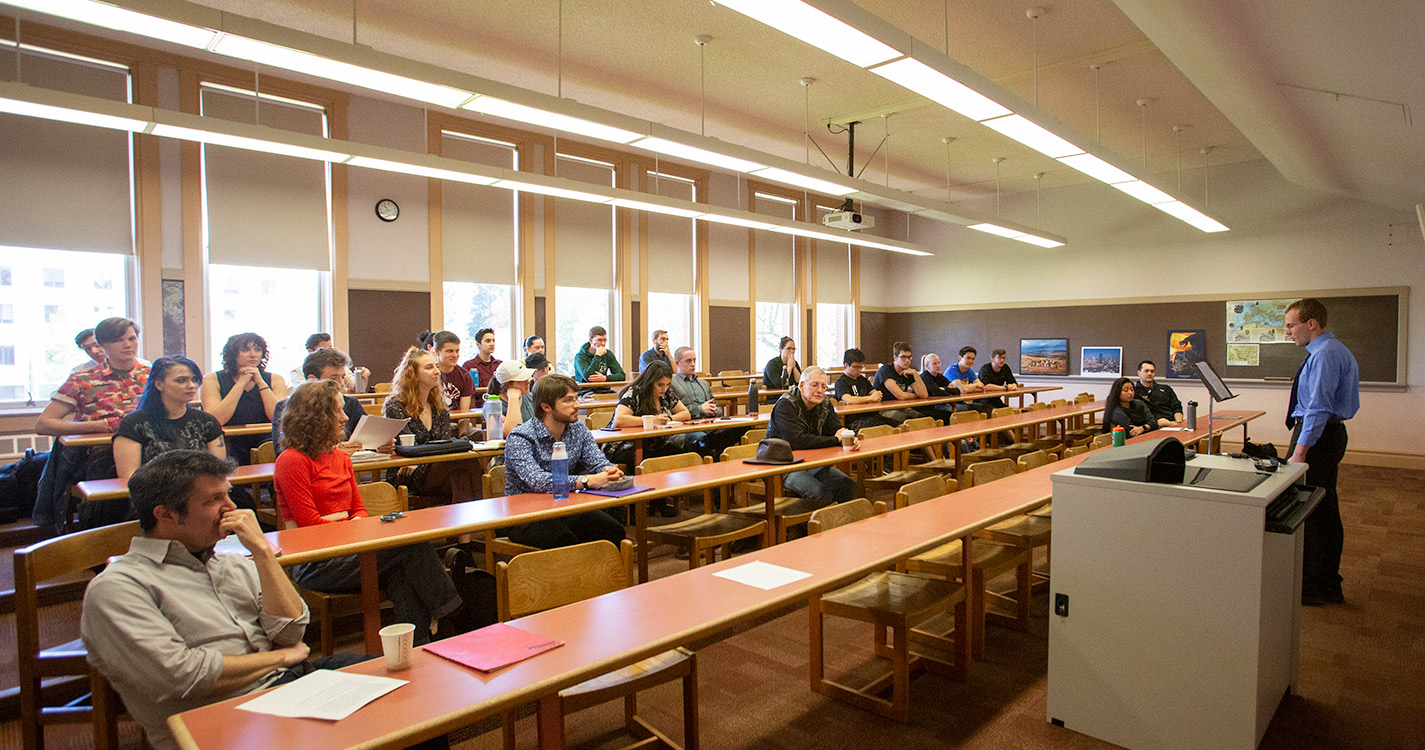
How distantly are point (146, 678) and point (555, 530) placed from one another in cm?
193

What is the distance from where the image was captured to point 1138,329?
10.7 m

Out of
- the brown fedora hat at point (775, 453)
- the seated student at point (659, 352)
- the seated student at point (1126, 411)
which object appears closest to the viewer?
the brown fedora hat at point (775, 453)

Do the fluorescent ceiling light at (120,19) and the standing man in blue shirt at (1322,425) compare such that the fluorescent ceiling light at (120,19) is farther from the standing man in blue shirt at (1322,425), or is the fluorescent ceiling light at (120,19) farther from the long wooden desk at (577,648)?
the standing man in blue shirt at (1322,425)

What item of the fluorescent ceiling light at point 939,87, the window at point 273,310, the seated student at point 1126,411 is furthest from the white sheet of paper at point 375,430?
the seated student at point 1126,411

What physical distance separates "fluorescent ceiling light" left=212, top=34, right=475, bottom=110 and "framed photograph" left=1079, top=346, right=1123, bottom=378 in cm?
1000

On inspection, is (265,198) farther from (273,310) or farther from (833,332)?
(833,332)

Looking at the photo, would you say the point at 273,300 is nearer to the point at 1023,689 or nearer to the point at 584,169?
the point at 584,169

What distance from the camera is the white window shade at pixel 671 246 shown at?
10.4 m

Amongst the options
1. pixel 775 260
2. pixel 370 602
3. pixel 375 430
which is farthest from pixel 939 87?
pixel 775 260

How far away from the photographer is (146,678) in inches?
64.9

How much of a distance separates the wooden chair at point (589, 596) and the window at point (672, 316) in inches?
312

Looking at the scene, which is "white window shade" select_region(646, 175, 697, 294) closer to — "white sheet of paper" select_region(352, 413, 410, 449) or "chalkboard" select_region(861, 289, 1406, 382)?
"chalkboard" select_region(861, 289, 1406, 382)

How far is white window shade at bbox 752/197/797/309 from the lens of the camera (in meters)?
11.8

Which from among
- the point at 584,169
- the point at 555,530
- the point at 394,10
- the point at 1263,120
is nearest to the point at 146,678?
the point at 555,530
